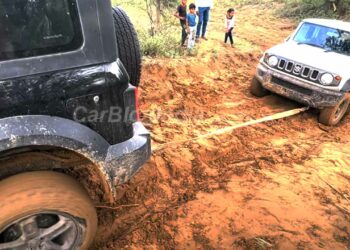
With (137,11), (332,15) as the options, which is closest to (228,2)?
(332,15)

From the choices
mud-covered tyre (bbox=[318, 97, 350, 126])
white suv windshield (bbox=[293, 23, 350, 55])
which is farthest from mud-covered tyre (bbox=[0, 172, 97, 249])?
white suv windshield (bbox=[293, 23, 350, 55])

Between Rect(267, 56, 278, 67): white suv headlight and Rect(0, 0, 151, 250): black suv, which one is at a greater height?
Rect(0, 0, 151, 250): black suv

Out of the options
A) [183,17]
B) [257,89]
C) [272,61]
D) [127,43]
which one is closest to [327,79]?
[272,61]

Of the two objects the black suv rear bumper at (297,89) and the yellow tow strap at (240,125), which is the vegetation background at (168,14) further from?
the yellow tow strap at (240,125)

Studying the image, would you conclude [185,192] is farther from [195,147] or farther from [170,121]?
[170,121]

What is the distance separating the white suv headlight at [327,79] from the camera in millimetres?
5133

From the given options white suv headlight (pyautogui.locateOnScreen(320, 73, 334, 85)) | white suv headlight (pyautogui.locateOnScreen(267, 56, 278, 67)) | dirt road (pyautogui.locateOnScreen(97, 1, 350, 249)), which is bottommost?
dirt road (pyautogui.locateOnScreen(97, 1, 350, 249))

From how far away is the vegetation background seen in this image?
7497 millimetres

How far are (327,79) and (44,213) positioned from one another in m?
4.62

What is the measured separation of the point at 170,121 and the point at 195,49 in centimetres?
351

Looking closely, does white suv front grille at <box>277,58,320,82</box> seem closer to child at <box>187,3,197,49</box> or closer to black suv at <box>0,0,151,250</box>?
child at <box>187,3,197,49</box>

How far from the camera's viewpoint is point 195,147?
4.41 meters

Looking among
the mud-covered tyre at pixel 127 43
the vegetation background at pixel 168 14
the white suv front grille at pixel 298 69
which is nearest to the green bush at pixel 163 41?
the vegetation background at pixel 168 14

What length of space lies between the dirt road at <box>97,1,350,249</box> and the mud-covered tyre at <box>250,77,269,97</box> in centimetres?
17
